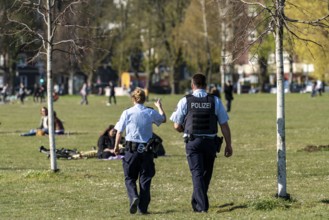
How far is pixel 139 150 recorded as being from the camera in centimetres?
1272

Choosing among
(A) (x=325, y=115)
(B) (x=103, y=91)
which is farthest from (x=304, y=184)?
(B) (x=103, y=91)

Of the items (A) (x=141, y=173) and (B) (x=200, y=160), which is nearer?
(B) (x=200, y=160)

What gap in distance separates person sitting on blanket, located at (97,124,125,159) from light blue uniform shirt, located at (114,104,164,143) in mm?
10126

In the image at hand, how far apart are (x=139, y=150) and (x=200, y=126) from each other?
1036mm

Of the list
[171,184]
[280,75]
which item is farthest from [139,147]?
[171,184]

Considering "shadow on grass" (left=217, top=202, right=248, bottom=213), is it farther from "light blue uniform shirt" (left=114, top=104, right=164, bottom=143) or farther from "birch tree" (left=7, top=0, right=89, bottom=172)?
"birch tree" (left=7, top=0, right=89, bottom=172)

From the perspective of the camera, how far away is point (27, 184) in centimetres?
1675

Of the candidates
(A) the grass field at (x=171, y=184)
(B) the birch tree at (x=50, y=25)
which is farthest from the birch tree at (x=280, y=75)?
(B) the birch tree at (x=50, y=25)

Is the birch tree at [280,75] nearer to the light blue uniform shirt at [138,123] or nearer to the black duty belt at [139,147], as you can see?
the light blue uniform shirt at [138,123]

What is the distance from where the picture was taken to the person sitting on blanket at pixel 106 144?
2300cm

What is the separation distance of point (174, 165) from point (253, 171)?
100 inches

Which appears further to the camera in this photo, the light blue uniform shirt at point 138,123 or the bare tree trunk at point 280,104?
the bare tree trunk at point 280,104

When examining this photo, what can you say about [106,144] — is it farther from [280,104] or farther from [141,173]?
[280,104]

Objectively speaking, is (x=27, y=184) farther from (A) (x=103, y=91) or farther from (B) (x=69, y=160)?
(A) (x=103, y=91)
